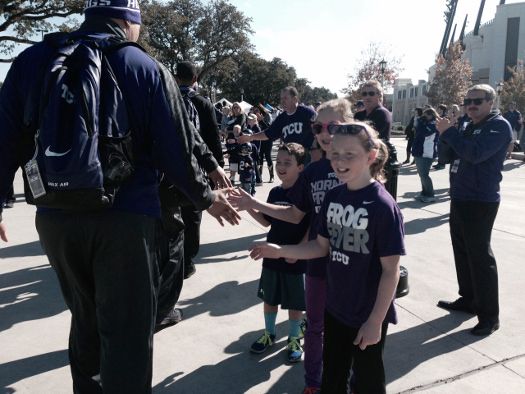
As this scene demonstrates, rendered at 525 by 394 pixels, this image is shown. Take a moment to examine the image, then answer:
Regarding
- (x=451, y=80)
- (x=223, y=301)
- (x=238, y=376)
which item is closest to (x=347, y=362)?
(x=238, y=376)

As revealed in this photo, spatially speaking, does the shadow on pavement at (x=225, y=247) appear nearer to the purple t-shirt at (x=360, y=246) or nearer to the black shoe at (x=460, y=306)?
the black shoe at (x=460, y=306)

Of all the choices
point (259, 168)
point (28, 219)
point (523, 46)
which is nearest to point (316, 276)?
point (28, 219)

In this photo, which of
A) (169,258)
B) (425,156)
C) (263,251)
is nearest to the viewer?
(263,251)

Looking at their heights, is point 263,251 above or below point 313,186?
below

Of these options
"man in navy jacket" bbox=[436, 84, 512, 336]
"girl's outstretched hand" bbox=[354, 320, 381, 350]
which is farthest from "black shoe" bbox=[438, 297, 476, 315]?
"girl's outstretched hand" bbox=[354, 320, 381, 350]

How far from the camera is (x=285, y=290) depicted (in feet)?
10.5

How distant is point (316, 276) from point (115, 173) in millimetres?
1416

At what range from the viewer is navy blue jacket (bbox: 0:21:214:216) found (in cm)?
186

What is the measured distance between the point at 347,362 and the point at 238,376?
3.15ft

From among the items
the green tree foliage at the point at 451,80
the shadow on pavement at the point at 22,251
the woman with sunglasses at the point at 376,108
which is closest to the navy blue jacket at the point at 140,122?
the woman with sunglasses at the point at 376,108

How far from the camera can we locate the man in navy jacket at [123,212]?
185 cm

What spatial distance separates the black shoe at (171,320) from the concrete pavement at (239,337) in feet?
0.28

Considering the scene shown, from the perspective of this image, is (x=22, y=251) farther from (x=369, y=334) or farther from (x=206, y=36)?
(x=206, y=36)

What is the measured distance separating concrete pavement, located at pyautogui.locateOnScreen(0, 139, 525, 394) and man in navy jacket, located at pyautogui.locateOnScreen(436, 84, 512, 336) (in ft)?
0.92
